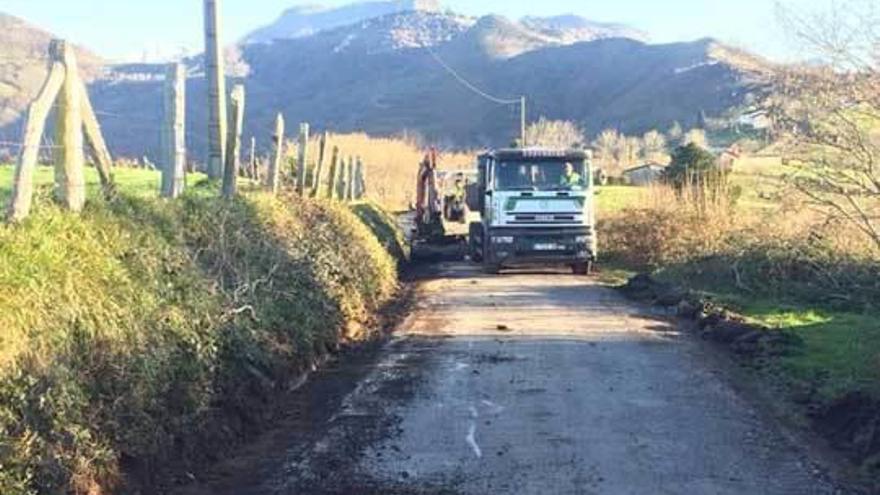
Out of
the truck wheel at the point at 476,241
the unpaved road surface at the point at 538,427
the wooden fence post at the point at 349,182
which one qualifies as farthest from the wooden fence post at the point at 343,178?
the unpaved road surface at the point at 538,427

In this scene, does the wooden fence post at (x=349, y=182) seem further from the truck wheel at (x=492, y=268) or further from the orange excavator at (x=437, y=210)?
the truck wheel at (x=492, y=268)

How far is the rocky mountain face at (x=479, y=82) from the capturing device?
13325 centimetres

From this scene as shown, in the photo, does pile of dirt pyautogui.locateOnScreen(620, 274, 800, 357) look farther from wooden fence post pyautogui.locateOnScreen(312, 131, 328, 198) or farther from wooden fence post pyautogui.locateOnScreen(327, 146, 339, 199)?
wooden fence post pyautogui.locateOnScreen(327, 146, 339, 199)

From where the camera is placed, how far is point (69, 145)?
10.1 m

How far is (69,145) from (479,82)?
150 m

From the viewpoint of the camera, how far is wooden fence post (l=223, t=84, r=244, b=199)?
16953mm

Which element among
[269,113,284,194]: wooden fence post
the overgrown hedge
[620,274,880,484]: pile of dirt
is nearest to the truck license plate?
[620,274,880,484]: pile of dirt

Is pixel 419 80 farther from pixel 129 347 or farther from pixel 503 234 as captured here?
pixel 129 347

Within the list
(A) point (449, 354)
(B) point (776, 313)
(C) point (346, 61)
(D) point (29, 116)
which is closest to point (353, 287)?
(A) point (449, 354)

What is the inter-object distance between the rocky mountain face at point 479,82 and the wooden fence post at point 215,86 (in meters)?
91.3

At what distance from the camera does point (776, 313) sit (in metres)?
18.4

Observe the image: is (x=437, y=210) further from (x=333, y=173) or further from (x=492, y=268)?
(x=492, y=268)

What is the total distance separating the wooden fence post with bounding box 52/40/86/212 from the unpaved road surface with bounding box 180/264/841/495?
2820 mm

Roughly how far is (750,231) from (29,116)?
18.8 m
